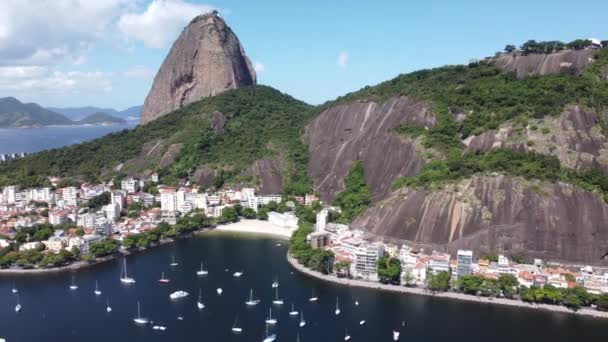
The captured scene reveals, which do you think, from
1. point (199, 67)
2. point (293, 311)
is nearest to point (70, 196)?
point (293, 311)

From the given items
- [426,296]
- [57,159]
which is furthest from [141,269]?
[57,159]

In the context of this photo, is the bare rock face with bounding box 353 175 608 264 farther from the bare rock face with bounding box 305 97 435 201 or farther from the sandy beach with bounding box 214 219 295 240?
the sandy beach with bounding box 214 219 295 240

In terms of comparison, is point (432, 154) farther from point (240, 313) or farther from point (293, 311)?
point (240, 313)

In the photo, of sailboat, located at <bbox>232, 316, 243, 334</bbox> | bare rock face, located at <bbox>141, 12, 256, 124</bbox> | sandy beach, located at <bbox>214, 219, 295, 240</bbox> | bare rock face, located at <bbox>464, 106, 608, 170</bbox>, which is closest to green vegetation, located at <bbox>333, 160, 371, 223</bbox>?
sandy beach, located at <bbox>214, 219, 295, 240</bbox>

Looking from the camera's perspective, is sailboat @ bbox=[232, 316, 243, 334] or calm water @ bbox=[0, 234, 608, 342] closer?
→ calm water @ bbox=[0, 234, 608, 342]

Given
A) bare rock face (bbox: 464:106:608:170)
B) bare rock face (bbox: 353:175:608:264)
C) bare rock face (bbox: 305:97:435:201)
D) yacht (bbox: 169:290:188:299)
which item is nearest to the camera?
yacht (bbox: 169:290:188:299)
